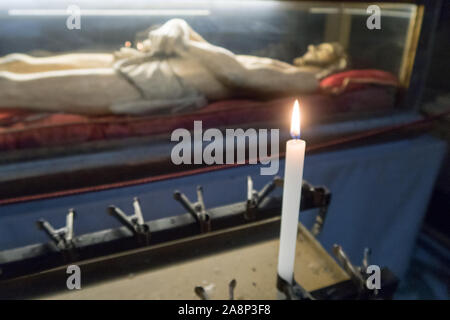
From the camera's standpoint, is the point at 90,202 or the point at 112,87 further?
the point at 112,87

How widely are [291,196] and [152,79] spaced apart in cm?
112

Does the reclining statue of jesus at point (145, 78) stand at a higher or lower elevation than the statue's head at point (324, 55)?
lower

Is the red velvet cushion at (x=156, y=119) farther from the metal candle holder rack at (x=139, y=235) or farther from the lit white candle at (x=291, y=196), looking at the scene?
the lit white candle at (x=291, y=196)

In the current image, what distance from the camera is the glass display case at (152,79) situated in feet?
4.26

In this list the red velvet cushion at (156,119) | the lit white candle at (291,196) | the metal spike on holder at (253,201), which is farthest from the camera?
the red velvet cushion at (156,119)

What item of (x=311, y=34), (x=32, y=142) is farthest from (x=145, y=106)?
(x=311, y=34)

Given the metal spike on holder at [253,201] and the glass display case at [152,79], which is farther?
the glass display case at [152,79]

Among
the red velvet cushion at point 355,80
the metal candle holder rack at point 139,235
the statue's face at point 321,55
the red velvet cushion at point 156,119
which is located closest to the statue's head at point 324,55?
the statue's face at point 321,55

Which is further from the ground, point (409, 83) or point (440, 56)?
point (440, 56)

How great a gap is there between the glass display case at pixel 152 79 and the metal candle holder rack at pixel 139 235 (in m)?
0.71

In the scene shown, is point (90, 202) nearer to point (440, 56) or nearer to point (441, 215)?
point (440, 56)

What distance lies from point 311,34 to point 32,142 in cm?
168

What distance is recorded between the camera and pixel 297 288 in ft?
1.60

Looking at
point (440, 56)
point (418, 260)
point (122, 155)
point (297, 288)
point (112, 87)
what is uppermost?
point (440, 56)
